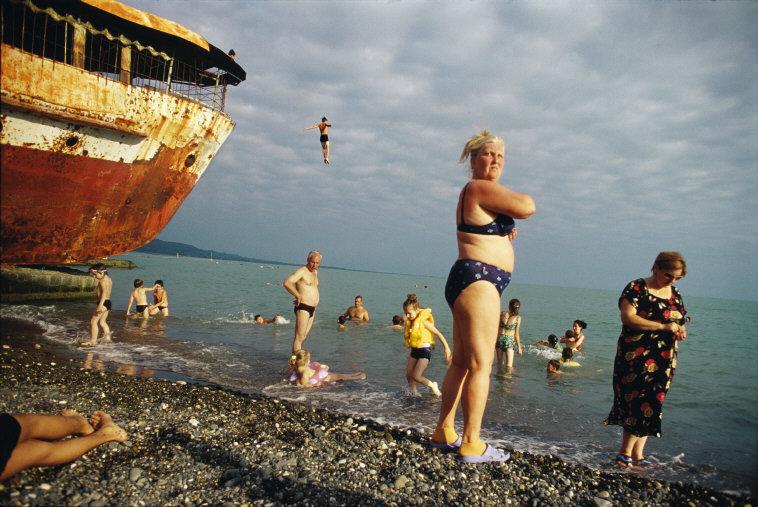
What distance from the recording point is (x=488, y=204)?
2.98 m

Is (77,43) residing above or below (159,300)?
above

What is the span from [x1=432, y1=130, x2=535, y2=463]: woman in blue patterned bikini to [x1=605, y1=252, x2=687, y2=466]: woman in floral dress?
1494 millimetres

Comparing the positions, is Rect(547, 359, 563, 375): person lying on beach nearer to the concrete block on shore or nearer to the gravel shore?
the gravel shore

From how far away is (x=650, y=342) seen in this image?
3748 millimetres

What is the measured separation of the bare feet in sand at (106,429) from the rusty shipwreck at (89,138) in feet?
14.9

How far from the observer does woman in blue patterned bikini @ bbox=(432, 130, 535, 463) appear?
2959 mm

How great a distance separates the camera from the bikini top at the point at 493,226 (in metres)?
3.06

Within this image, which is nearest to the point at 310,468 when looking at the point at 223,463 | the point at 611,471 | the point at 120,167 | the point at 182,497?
the point at 223,463

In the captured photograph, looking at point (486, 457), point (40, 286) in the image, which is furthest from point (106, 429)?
point (40, 286)

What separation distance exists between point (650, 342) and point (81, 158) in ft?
27.8

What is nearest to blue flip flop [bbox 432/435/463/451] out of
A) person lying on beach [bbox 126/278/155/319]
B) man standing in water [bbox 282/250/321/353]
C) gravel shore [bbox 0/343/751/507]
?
gravel shore [bbox 0/343/751/507]

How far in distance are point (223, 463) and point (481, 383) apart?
7.14 ft

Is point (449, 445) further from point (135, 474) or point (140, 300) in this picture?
point (140, 300)

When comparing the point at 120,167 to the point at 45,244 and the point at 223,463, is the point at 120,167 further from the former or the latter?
the point at 223,463
